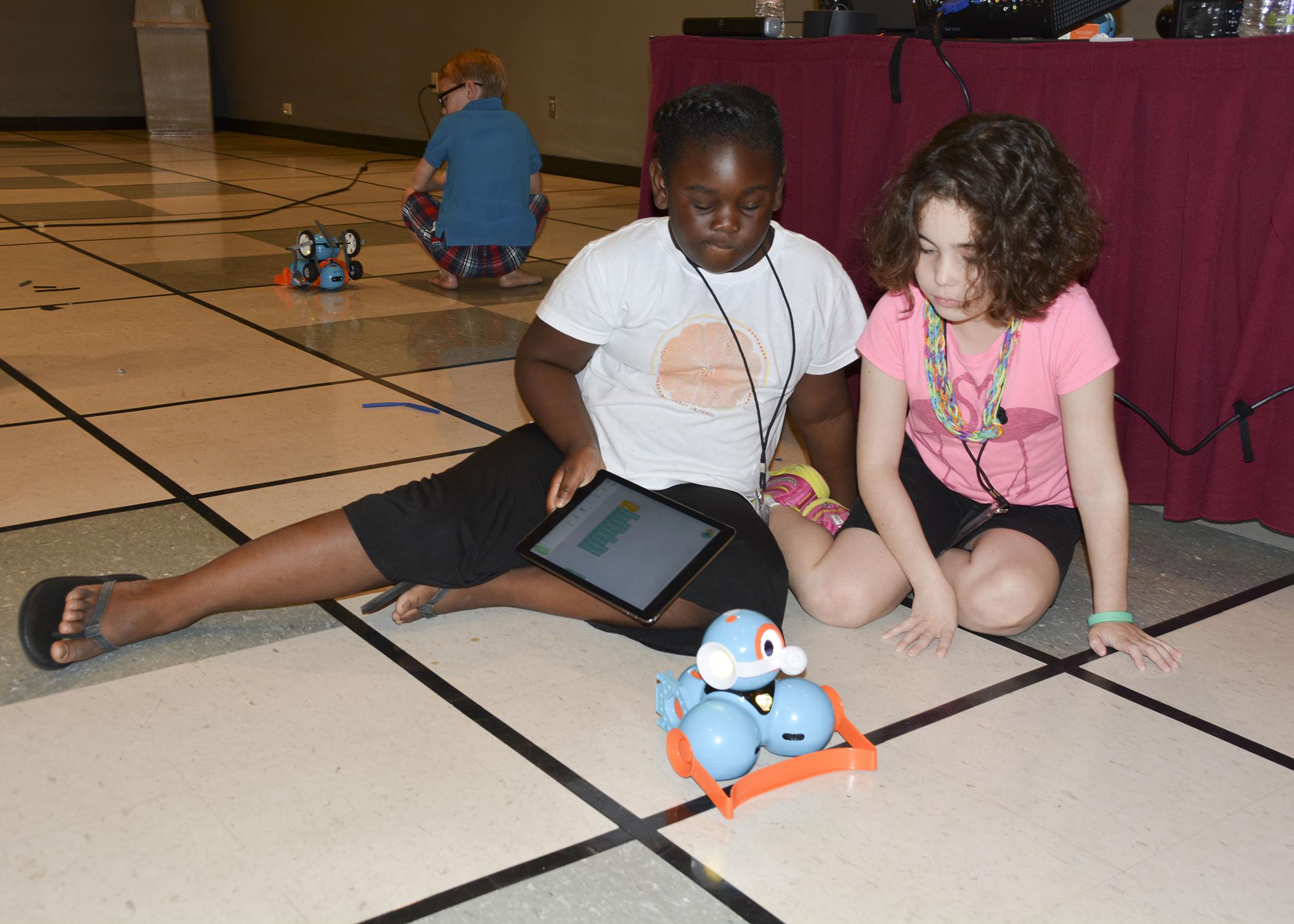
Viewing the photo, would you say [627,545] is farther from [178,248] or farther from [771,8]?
[178,248]

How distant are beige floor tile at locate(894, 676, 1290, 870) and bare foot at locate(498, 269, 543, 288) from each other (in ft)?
9.25

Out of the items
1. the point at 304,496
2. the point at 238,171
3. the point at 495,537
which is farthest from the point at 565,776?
the point at 238,171

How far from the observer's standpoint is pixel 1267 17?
5.92 feet

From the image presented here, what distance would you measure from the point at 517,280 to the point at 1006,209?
8.89ft

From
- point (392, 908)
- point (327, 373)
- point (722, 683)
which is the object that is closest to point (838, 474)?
point (722, 683)

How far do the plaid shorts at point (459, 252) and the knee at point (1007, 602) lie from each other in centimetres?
263

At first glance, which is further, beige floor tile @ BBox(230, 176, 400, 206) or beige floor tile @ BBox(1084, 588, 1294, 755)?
beige floor tile @ BBox(230, 176, 400, 206)

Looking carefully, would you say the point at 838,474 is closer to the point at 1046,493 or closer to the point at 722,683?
the point at 1046,493

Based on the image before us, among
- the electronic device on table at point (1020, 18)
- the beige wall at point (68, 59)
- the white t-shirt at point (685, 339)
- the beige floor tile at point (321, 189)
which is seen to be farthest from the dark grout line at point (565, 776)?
the beige wall at point (68, 59)

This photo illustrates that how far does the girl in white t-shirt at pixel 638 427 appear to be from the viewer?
1.43m

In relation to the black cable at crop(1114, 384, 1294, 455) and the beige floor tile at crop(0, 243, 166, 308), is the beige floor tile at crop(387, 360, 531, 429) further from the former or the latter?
the beige floor tile at crop(0, 243, 166, 308)

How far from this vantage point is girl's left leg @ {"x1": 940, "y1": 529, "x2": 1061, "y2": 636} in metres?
1.53

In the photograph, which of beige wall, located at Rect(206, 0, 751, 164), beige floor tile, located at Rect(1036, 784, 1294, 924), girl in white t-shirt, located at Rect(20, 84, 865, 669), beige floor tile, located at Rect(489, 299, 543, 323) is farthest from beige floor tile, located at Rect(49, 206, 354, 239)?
beige floor tile, located at Rect(1036, 784, 1294, 924)

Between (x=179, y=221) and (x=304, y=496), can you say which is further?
(x=179, y=221)
